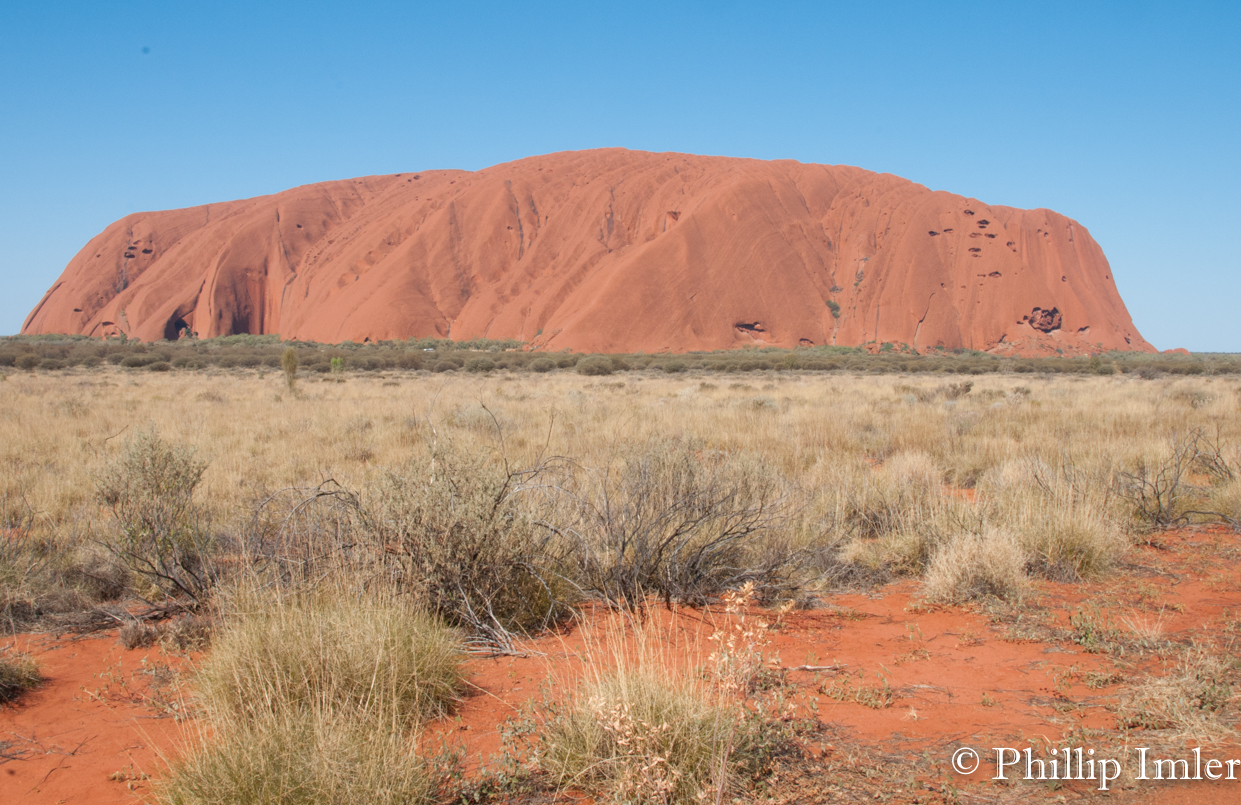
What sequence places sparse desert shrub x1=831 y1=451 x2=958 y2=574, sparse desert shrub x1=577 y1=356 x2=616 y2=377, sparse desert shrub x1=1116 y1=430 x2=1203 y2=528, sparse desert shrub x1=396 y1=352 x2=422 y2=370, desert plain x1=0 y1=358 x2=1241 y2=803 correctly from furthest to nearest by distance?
sparse desert shrub x1=396 y1=352 x2=422 y2=370
sparse desert shrub x1=577 y1=356 x2=616 y2=377
sparse desert shrub x1=1116 y1=430 x2=1203 y2=528
sparse desert shrub x1=831 y1=451 x2=958 y2=574
desert plain x1=0 y1=358 x2=1241 y2=803

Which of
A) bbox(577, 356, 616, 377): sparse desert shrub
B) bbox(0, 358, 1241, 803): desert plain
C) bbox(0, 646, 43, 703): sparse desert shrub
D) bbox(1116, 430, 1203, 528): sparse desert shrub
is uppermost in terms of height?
bbox(577, 356, 616, 377): sparse desert shrub

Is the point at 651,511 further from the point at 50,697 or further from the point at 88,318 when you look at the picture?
the point at 88,318

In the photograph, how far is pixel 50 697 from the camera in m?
3.04

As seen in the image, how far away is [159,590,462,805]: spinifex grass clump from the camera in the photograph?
2039mm

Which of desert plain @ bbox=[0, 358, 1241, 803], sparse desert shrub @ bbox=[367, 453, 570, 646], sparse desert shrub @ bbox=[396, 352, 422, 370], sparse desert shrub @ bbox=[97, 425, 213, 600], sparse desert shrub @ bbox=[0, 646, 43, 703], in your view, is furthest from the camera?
sparse desert shrub @ bbox=[396, 352, 422, 370]

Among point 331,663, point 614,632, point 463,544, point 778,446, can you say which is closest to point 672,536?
point 614,632

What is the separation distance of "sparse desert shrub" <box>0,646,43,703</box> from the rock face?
48.7m

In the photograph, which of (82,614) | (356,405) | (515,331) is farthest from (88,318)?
(82,614)

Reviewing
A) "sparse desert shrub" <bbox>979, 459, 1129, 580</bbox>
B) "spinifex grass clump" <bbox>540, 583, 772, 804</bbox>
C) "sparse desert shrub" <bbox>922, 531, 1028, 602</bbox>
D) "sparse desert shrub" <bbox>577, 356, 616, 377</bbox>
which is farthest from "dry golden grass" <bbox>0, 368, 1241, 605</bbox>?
"sparse desert shrub" <bbox>577, 356, 616, 377</bbox>

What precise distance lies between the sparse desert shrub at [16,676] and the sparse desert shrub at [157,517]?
0.74m

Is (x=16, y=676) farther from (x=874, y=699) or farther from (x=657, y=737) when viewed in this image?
(x=874, y=699)

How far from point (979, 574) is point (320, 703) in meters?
3.77

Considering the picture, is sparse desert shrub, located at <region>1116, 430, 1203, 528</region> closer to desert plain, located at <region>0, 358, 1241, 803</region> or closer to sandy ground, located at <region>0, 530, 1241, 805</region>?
desert plain, located at <region>0, 358, 1241, 803</region>

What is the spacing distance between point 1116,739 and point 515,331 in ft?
185
